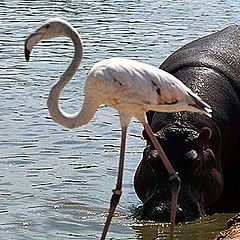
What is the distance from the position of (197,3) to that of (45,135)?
60.5ft

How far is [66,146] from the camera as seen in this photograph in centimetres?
1227

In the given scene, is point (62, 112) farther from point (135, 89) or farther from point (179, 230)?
point (179, 230)

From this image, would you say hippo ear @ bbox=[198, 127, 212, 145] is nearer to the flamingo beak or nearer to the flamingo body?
the flamingo body

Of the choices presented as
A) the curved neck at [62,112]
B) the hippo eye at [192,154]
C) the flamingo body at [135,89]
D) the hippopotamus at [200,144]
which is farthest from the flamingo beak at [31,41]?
the hippo eye at [192,154]

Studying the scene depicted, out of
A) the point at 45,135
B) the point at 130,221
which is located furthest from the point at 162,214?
the point at 45,135

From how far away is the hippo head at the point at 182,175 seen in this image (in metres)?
8.56

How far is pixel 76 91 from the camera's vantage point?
15406 mm

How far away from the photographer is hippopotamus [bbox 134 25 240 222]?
8695 mm

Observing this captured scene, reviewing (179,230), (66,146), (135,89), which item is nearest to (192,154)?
(179,230)

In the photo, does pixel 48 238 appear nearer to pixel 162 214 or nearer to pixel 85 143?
pixel 162 214

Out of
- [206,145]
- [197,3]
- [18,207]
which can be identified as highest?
[206,145]

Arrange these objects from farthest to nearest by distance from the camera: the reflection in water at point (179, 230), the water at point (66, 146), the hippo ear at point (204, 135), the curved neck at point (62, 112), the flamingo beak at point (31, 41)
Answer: the water at point (66, 146) → the hippo ear at point (204, 135) → the reflection in water at point (179, 230) → the curved neck at point (62, 112) → the flamingo beak at point (31, 41)

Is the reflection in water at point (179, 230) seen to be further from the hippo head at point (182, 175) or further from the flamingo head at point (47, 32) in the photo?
the flamingo head at point (47, 32)

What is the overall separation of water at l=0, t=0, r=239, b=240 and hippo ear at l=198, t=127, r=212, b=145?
2.62ft
